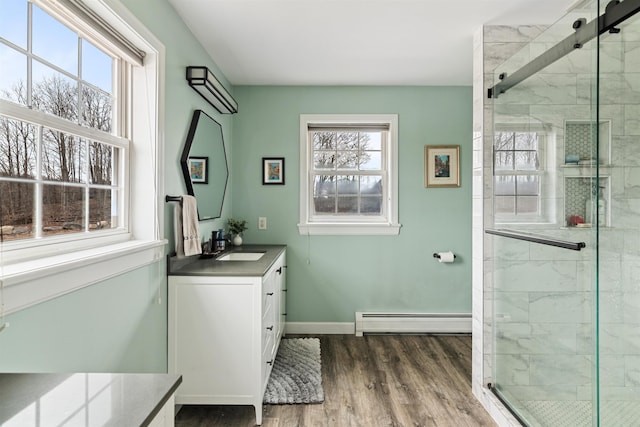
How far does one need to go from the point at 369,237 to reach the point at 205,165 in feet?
5.37

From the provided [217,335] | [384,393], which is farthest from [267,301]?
[384,393]

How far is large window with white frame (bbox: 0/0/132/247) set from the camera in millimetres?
1190

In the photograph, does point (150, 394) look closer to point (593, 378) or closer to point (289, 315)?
point (593, 378)

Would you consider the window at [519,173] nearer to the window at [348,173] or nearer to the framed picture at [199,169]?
the window at [348,173]

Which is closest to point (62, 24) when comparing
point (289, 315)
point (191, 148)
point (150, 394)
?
point (191, 148)

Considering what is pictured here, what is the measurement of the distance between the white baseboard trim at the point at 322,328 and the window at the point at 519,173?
1833 millimetres

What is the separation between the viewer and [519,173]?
202cm

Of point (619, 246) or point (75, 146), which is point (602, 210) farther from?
point (75, 146)

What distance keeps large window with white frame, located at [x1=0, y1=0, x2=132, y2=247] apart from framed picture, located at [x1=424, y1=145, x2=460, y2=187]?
255cm

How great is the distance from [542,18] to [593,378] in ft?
6.58

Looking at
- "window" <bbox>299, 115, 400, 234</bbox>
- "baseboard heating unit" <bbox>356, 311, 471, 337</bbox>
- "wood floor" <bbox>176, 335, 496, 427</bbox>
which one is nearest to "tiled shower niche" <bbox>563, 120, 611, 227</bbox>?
"wood floor" <bbox>176, 335, 496, 427</bbox>

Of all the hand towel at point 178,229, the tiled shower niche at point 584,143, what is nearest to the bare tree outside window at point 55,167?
the hand towel at point 178,229

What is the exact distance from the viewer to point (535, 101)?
75.0 inches

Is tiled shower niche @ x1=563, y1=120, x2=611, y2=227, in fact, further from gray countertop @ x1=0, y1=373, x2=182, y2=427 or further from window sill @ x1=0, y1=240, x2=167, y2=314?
window sill @ x1=0, y1=240, x2=167, y2=314
